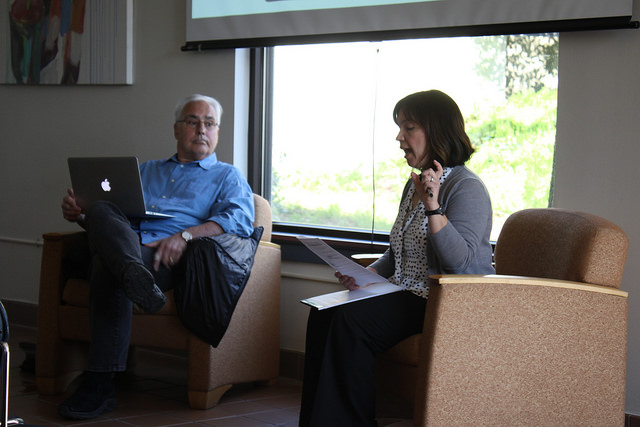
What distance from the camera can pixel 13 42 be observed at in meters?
4.30

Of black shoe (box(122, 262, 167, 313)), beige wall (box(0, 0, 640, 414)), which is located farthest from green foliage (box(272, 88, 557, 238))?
black shoe (box(122, 262, 167, 313))

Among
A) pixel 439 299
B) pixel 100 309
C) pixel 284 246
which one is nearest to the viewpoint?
pixel 439 299

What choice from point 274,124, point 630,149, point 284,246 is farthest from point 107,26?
point 630,149

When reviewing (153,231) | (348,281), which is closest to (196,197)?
(153,231)

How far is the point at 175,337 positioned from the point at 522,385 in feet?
4.53

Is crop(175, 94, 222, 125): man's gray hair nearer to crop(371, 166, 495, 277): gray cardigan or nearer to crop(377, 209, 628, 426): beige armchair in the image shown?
crop(371, 166, 495, 277): gray cardigan

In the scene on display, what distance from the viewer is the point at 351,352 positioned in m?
2.21

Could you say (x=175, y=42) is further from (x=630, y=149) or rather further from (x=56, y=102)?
(x=630, y=149)

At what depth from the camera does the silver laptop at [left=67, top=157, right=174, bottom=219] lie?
9.56 feet

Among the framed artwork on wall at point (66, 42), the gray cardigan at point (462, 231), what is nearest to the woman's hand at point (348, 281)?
the gray cardigan at point (462, 231)

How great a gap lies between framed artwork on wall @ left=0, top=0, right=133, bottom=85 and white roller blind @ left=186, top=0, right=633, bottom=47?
19.7 inches

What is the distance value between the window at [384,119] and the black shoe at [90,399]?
4.05 ft

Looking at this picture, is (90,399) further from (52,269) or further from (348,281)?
(348,281)

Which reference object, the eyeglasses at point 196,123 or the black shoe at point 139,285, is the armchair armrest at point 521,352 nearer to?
the black shoe at point 139,285
